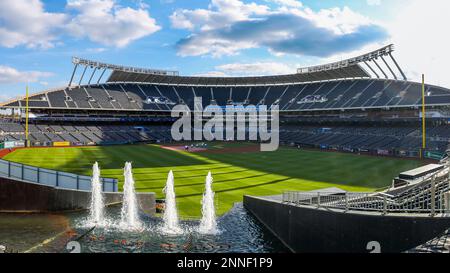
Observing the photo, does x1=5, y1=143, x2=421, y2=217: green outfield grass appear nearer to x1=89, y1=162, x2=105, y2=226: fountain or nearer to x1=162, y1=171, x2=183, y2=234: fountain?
x1=162, y1=171, x2=183, y2=234: fountain

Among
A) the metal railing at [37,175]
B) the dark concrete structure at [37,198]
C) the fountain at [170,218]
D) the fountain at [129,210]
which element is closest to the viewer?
the fountain at [170,218]

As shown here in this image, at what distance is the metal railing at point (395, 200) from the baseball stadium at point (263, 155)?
0.26 feet

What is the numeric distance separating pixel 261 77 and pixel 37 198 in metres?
77.9

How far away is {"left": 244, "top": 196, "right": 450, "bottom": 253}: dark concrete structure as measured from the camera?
9742 mm

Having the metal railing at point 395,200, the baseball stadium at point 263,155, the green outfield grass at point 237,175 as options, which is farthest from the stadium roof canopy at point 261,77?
the metal railing at point 395,200

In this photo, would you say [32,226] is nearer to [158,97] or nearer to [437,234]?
[437,234]

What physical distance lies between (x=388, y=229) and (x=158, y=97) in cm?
8242

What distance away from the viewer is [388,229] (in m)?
10.3

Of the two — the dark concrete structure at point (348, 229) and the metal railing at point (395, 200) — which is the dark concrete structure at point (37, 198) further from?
the metal railing at point (395, 200)

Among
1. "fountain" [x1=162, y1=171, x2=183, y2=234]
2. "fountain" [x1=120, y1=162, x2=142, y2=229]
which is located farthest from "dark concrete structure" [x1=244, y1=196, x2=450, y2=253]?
"fountain" [x1=120, y1=162, x2=142, y2=229]

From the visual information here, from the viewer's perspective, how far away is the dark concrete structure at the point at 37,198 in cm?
1642

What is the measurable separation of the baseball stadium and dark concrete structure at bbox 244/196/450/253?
0.14ft

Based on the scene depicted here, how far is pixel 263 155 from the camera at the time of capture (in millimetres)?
48656
